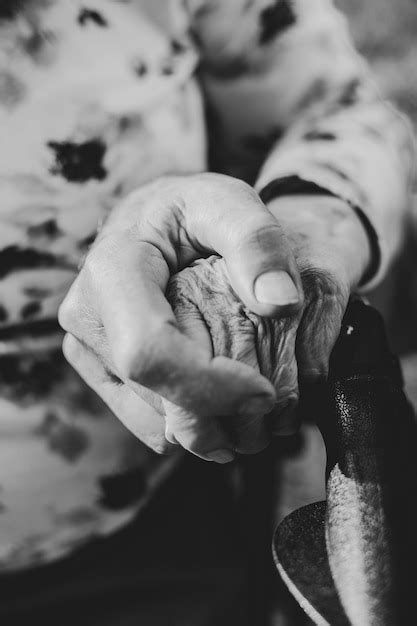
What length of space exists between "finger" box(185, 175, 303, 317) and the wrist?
7cm

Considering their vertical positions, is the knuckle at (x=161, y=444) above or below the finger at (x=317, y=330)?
below

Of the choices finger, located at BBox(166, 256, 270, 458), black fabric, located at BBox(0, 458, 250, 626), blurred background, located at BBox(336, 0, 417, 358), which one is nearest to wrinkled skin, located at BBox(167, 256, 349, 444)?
finger, located at BBox(166, 256, 270, 458)

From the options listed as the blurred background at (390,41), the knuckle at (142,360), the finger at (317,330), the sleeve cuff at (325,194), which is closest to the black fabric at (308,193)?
the sleeve cuff at (325,194)

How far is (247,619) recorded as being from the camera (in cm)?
71

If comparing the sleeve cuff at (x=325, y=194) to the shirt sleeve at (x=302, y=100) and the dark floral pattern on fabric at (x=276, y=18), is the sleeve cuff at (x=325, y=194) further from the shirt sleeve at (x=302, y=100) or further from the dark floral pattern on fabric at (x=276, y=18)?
the dark floral pattern on fabric at (x=276, y=18)

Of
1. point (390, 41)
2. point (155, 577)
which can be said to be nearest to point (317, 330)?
point (155, 577)

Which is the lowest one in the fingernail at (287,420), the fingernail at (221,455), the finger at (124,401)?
the finger at (124,401)

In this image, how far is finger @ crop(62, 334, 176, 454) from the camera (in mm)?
434

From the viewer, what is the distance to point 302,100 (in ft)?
2.22

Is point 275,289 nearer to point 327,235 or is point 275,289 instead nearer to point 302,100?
point 327,235

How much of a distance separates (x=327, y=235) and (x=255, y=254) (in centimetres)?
17

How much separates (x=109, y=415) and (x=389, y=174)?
1.24 ft

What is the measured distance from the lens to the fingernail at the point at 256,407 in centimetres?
34

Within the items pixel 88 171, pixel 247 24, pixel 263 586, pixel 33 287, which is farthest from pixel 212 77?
pixel 263 586
